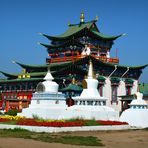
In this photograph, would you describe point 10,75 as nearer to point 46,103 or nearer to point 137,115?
point 46,103

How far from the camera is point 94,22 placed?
6788 cm

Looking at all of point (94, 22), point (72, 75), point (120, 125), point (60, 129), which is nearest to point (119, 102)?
point (72, 75)

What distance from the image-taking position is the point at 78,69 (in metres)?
54.8

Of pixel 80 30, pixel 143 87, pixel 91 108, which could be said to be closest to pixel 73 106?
pixel 91 108

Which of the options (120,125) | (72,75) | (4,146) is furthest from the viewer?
(72,75)

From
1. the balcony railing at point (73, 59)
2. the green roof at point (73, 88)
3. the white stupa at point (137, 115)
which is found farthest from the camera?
the balcony railing at point (73, 59)

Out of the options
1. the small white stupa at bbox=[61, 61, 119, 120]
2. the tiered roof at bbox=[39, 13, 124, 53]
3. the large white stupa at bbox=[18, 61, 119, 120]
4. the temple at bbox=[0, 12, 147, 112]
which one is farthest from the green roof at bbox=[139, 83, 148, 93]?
the small white stupa at bbox=[61, 61, 119, 120]

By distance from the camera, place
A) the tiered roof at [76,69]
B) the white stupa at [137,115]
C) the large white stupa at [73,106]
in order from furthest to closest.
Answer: the tiered roof at [76,69], the white stupa at [137,115], the large white stupa at [73,106]

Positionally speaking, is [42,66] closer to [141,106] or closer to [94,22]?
[94,22]

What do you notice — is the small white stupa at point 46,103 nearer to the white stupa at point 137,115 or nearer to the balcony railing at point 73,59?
the white stupa at point 137,115

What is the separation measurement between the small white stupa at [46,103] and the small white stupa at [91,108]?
293 cm

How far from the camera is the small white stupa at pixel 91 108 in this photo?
109ft

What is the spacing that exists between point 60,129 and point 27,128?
8.38 ft

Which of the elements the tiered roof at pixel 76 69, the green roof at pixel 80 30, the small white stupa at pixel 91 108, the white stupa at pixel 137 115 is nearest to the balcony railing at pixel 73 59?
the tiered roof at pixel 76 69
